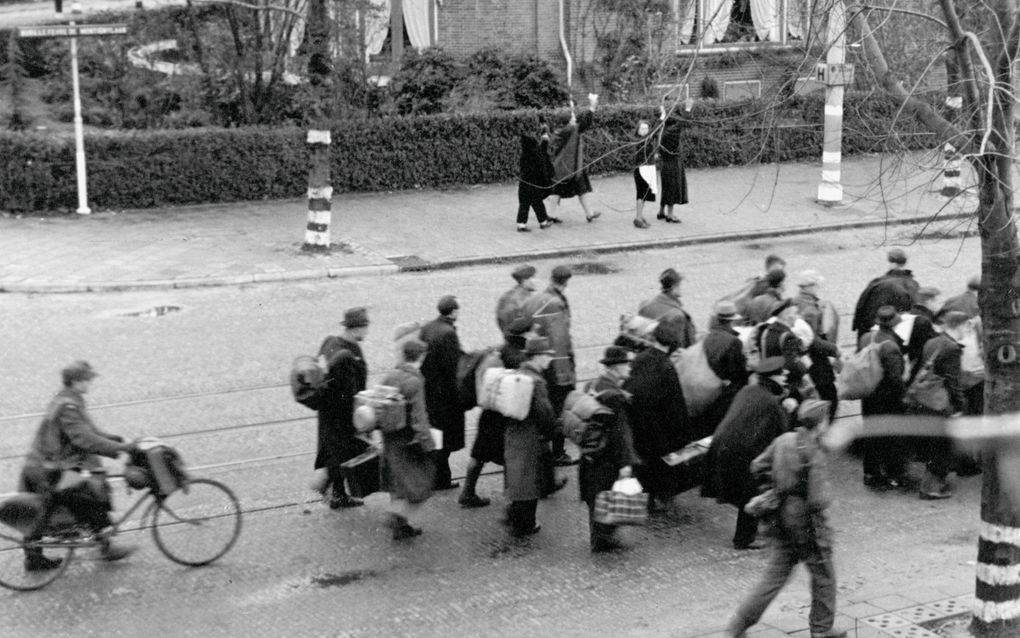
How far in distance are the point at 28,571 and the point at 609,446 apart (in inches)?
156

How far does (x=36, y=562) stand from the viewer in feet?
29.3

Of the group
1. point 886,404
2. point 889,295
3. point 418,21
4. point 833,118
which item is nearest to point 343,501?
point 886,404

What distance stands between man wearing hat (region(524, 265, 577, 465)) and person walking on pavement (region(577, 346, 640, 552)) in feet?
4.35

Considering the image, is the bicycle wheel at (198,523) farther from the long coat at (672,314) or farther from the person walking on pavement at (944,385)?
the person walking on pavement at (944,385)

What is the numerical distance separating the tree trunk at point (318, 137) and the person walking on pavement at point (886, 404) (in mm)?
9652

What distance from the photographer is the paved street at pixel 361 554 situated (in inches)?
333

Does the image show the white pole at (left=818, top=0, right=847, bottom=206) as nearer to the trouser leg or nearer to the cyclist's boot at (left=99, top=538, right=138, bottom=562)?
the trouser leg

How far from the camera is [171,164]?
21891 mm

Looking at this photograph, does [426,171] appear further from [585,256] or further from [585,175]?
[585,256]

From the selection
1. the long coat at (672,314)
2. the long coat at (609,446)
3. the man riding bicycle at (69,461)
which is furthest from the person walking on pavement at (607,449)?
the man riding bicycle at (69,461)

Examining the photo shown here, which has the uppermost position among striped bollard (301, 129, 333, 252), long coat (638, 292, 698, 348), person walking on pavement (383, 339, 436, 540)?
striped bollard (301, 129, 333, 252)

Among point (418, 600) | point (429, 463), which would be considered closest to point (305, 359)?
point (429, 463)

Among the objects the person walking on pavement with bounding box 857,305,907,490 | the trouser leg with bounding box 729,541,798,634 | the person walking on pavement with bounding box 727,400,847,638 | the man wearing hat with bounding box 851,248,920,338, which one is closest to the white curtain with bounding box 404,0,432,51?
the man wearing hat with bounding box 851,248,920,338

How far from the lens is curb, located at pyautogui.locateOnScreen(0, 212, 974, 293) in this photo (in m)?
17.2
